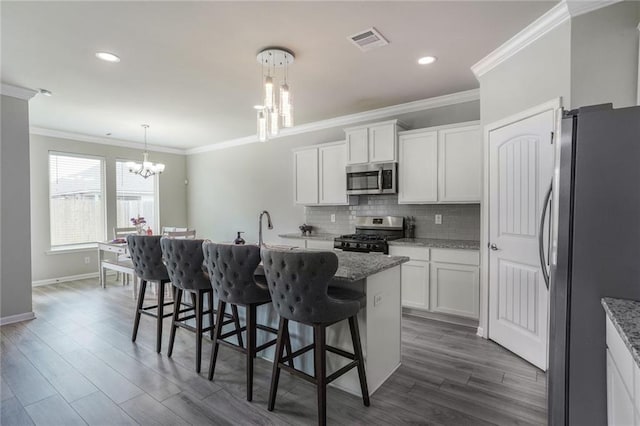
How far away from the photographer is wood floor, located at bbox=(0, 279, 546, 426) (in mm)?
2004

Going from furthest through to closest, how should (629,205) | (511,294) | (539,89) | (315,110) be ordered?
1. (315,110)
2. (511,294)
3. (539,89)
4. (629,205)

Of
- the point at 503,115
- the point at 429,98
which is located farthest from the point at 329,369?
the point at 429,98

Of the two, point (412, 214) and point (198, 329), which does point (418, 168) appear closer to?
point (412, 214)

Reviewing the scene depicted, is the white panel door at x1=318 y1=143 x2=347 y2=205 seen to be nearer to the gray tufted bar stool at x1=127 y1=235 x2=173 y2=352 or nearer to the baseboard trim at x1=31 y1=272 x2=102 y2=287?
the gray tufted bar stool at x1=127 y1=235 x2=173 y2=352

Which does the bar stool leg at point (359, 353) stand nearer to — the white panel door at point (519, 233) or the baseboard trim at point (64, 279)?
the white panel door at point (519, 233)

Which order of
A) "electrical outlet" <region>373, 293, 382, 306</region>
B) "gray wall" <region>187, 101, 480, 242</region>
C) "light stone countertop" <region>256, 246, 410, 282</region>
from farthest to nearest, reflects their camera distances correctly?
"gray wall" <region>187, 101, 480, 242</region>, "electrical outlet" <region>373, 293, 382, 306</region>, "light stone countertop" <region>256, 246, 410, 282</region>

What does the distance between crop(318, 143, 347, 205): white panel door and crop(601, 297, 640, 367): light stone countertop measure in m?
3.54

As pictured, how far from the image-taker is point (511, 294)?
112 inches

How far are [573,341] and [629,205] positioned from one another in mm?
623

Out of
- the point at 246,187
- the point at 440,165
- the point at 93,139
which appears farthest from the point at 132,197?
the point at 440,165

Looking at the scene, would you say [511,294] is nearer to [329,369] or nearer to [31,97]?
[329,369]

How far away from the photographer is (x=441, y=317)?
3670 mm

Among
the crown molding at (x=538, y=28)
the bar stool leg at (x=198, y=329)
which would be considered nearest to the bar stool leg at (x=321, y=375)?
the bar stool leg at (x=198, y=329)

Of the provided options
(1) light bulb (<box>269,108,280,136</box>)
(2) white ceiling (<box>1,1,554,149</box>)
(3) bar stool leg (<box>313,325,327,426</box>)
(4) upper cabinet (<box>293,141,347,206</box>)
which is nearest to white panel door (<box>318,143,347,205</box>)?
(4) upper cabinet (<box>293,141,347,206</box>)
